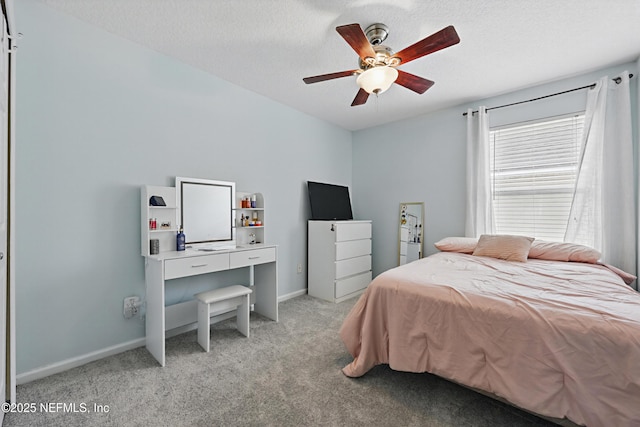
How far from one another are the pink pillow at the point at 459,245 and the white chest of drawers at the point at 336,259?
1089 mm

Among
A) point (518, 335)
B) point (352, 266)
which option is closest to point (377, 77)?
point (518, 335)

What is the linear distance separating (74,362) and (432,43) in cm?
329

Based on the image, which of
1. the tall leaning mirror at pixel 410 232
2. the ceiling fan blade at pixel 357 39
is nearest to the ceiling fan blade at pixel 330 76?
the ceiling fan blade at pixel 357 39

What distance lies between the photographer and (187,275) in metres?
2.14

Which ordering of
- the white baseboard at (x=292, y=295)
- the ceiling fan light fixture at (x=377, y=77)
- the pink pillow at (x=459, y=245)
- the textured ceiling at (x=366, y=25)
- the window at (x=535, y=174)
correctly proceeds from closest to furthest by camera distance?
1. the textured ceiling at (x=366, y=25)
2. the ceiling fan light fixture at (x=377, y=77)
3. the window at (x=535, y=174)
4. the pink pillow at (x=459, y=245)
5. the white baseboard at (x=292, y=295)

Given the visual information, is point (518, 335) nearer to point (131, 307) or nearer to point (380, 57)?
point (380, 57)

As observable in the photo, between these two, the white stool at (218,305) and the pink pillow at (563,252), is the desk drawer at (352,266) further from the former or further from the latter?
the pink pillow at (563,252)

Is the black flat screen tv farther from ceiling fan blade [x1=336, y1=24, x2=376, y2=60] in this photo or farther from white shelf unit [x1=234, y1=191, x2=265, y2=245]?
ceiling fan blade [x1=336, y1=24, x2=376, y2=60]

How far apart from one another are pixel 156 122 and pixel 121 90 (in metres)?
0.32

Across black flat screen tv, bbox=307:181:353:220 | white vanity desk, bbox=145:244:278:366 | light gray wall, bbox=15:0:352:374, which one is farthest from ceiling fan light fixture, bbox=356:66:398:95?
black flat screen tv, bbox=307:181:353:220

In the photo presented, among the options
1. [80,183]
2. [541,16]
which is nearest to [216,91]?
[80,183]

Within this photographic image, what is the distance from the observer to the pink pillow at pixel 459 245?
293cm

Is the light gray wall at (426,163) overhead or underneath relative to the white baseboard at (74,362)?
overhead

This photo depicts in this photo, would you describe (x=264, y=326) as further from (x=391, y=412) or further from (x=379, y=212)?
(x=379, y=212)
